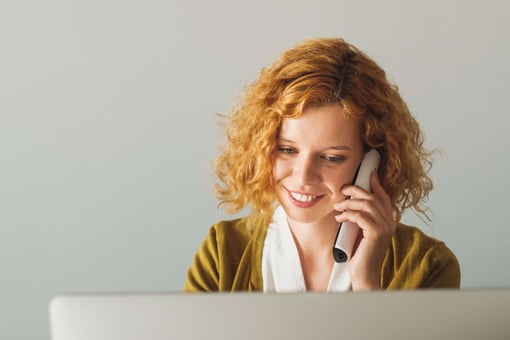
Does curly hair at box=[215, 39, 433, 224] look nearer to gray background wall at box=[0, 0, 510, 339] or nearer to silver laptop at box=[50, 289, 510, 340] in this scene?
gray background wall at box=[0, 0, 510, 339]

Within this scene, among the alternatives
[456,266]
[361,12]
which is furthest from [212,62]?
[456,266]

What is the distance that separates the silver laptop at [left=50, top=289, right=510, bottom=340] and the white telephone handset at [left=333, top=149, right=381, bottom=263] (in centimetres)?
93

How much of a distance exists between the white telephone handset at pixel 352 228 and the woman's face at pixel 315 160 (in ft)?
0.08

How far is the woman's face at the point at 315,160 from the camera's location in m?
1.83

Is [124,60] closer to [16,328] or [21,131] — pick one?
[21,131]

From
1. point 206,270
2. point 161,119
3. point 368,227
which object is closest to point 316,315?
point 368,227

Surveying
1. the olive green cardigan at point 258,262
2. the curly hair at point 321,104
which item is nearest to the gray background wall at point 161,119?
the curly hair at point 321,104

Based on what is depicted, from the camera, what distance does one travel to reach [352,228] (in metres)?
1.82

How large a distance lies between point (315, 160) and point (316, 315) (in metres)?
1.00

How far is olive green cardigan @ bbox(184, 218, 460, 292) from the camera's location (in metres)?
1.86

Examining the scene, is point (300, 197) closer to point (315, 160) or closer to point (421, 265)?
point (315, 160)

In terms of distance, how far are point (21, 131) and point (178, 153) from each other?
469 mm

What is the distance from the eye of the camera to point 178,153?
225cm

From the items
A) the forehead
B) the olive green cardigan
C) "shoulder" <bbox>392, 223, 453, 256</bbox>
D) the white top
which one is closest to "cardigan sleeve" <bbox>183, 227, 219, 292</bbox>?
the olive green cardigan
